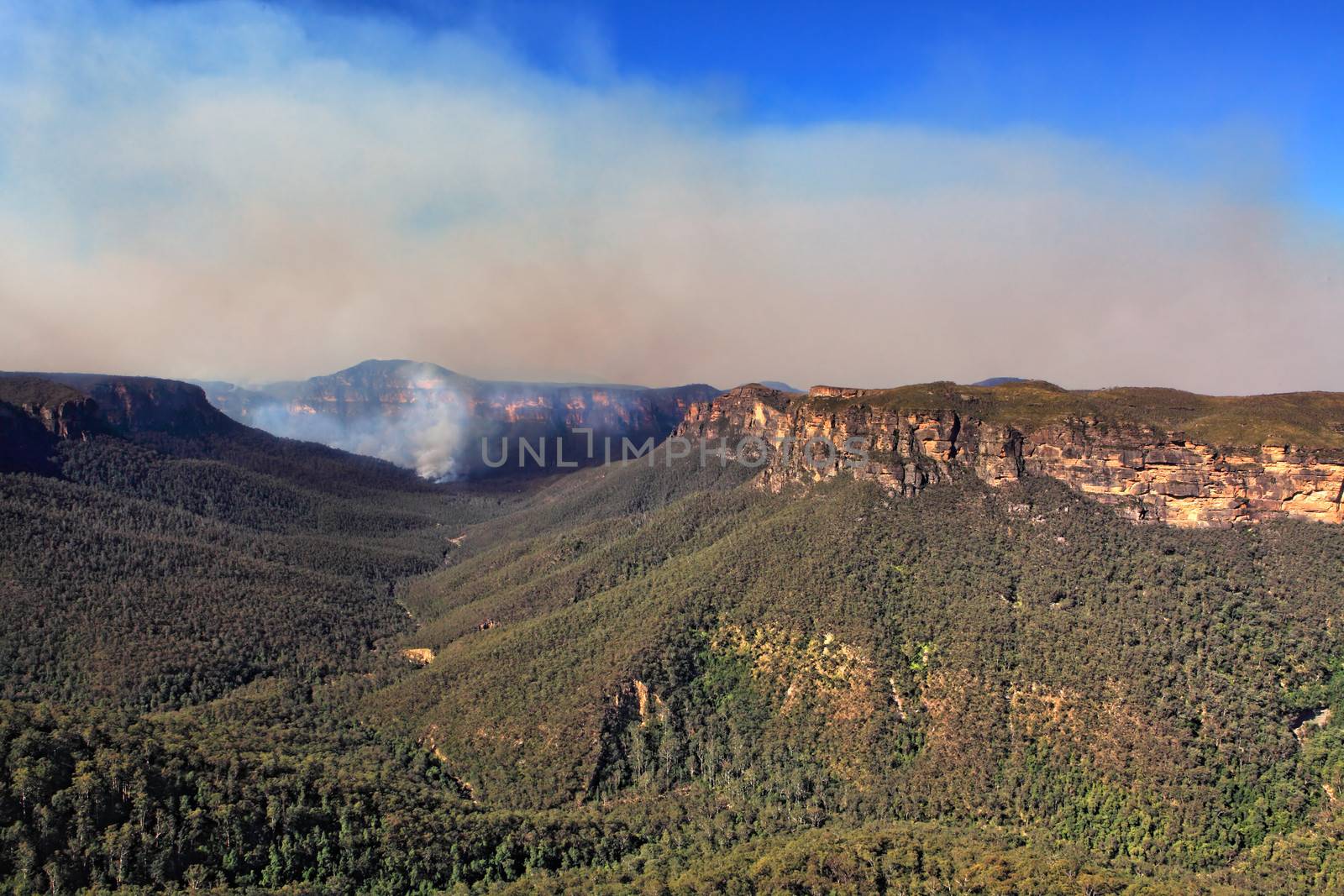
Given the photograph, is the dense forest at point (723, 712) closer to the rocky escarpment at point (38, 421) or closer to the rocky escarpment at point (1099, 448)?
the rocky escarpment at point (1099, 448)

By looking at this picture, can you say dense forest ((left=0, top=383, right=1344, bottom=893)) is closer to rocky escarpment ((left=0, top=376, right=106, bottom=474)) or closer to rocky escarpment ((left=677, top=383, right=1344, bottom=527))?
rocky escarpment ((left=677, top=383, right=1344, bottom=527))

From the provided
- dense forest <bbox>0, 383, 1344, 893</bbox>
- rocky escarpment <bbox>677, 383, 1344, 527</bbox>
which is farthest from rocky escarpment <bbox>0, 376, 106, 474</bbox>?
rocky escarpment <bbox>677, 383, 1344, 527</bbox>

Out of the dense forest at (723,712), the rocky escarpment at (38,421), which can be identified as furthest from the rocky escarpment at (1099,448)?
the rocky escarpment at (38,421)

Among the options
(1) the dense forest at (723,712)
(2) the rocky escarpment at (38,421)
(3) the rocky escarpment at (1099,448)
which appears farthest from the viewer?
(2) the rocky escarpment at (38,421)

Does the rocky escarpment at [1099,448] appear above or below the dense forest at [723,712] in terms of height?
above

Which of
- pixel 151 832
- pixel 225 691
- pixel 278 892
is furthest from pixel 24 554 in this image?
pixel 278 892

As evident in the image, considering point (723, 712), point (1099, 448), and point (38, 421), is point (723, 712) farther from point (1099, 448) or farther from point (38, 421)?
point (38, 421)

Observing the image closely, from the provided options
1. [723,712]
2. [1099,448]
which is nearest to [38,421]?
[723,712]
